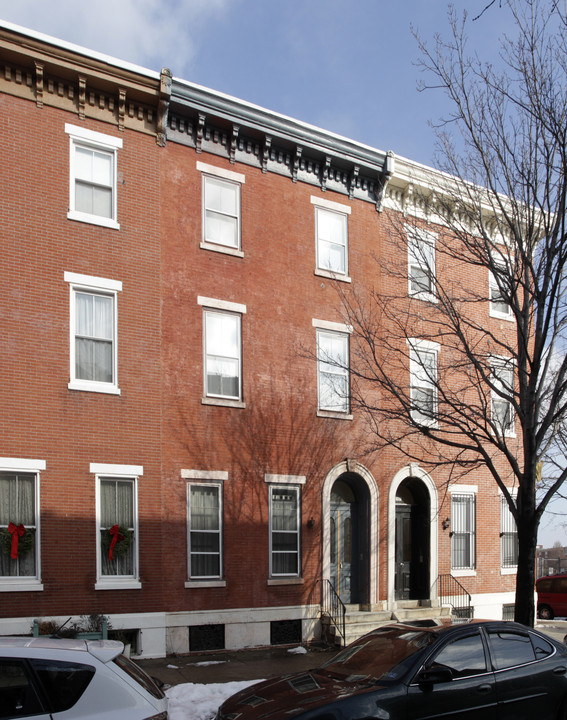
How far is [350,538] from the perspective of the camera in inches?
778

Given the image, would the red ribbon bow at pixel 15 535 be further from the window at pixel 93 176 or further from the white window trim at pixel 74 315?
the window at pixel 93 176

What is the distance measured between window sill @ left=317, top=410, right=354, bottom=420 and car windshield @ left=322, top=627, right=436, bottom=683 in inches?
381

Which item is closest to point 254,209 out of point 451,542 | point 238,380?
point 238,380

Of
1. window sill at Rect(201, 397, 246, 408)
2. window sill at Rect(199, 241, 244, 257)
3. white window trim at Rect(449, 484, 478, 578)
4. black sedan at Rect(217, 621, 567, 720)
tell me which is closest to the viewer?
black sedan at Rect(217, 621, 567, 720)

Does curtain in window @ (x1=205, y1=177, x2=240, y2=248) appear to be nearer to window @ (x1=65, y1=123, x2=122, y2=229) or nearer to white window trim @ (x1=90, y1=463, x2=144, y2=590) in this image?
window @ (x1=65, y1=123, x2=122, y2=229)

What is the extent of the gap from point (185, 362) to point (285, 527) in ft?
14.8

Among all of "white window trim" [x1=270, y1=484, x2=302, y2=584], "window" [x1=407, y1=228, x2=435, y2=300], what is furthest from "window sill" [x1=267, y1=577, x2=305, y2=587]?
"window" [x1=407, y1=228, x2=435, y2=300]

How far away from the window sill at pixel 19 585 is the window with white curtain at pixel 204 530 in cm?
325

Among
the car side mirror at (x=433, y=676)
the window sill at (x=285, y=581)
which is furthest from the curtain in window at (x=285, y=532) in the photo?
the car side mirror at (x=433, y=676)

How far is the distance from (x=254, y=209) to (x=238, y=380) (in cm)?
406

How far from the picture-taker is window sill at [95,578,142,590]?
1500cm

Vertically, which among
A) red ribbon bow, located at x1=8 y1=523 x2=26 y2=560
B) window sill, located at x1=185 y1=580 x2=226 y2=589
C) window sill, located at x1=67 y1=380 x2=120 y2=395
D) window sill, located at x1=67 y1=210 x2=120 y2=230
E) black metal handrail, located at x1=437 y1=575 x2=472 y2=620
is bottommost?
black metal handrail, located at x1=437 y1=575 x2=472 y2=620

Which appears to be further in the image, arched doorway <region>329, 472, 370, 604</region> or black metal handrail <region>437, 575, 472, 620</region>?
black metal handrail <region>437, 575, 472, 620</region>

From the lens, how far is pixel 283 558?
17969mm
